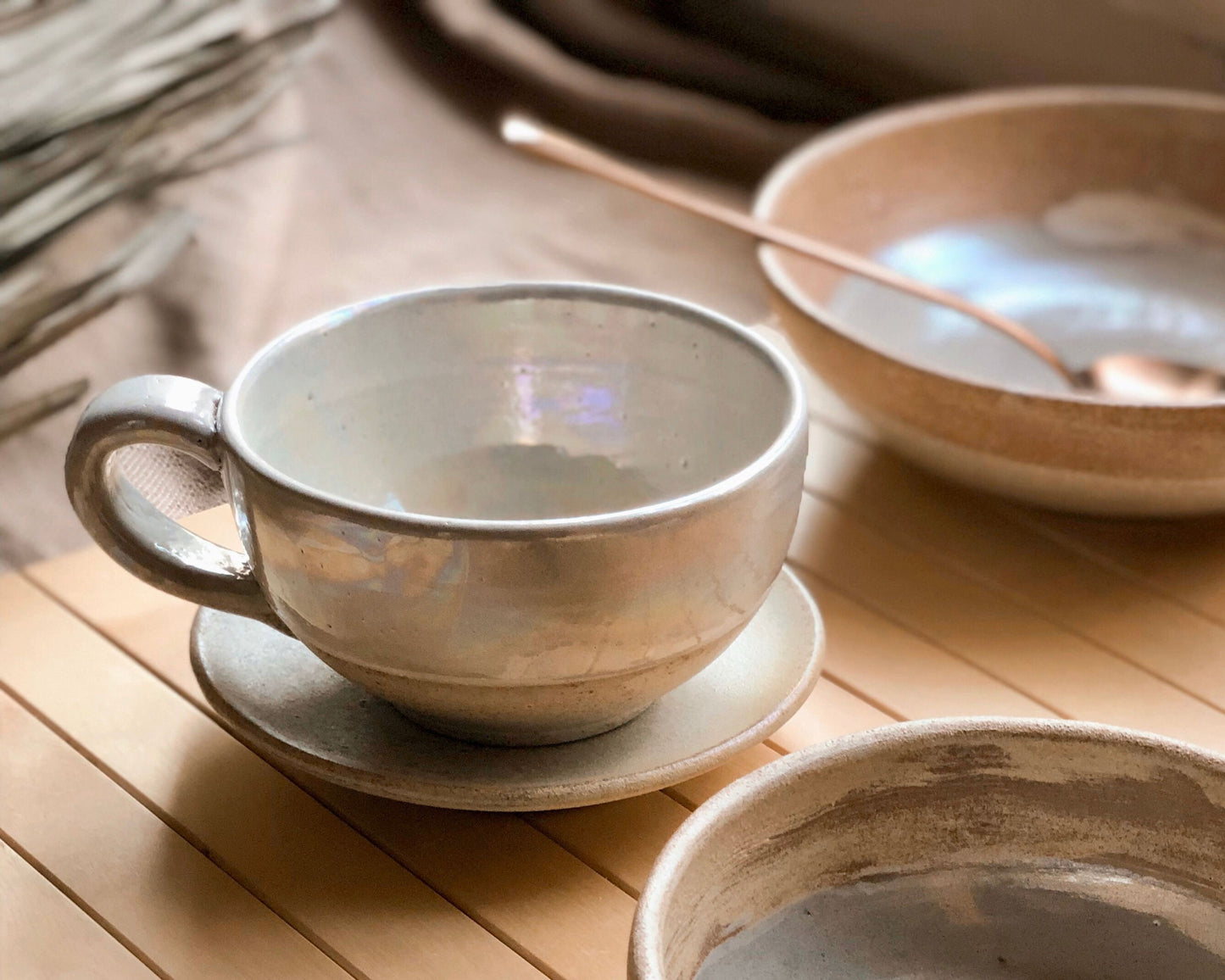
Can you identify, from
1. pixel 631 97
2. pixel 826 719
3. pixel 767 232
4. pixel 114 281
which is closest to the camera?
pixel 826 719

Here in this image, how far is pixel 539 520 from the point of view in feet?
1.53

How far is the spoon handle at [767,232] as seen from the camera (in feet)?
2.20

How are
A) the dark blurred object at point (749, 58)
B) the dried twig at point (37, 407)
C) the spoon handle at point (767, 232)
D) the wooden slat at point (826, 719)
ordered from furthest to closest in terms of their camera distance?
1. the dark blurred object at point (749, 58)
2. the dried twig at point (37, 407)
3. the spoon handle at point (767, 232)
4. the wooden slat at point (826, 719)

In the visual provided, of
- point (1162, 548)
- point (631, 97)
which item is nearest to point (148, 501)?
point (1162, 548)

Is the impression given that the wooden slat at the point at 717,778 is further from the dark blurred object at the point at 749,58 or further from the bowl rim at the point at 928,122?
the dark blurred object at the point at 749,58

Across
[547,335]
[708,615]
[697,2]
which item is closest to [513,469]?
[547,335]

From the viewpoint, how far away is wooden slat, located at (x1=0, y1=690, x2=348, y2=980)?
40 centimetres

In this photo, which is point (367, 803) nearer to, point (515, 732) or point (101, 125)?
point (515, 732)

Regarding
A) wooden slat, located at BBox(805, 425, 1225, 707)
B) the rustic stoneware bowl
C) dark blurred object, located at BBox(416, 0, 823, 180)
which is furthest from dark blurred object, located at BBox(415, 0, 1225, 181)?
wooden slat, located at BBox(805, 425, 1225, 707)

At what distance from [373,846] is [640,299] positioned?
19 centimetres

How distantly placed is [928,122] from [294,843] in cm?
54

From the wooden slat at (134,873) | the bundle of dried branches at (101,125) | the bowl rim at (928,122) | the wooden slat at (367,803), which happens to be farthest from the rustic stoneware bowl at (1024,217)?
the bundle of dried branches at (101,125)

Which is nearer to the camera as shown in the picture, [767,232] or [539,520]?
[539,520]

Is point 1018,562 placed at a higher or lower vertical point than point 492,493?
lower
